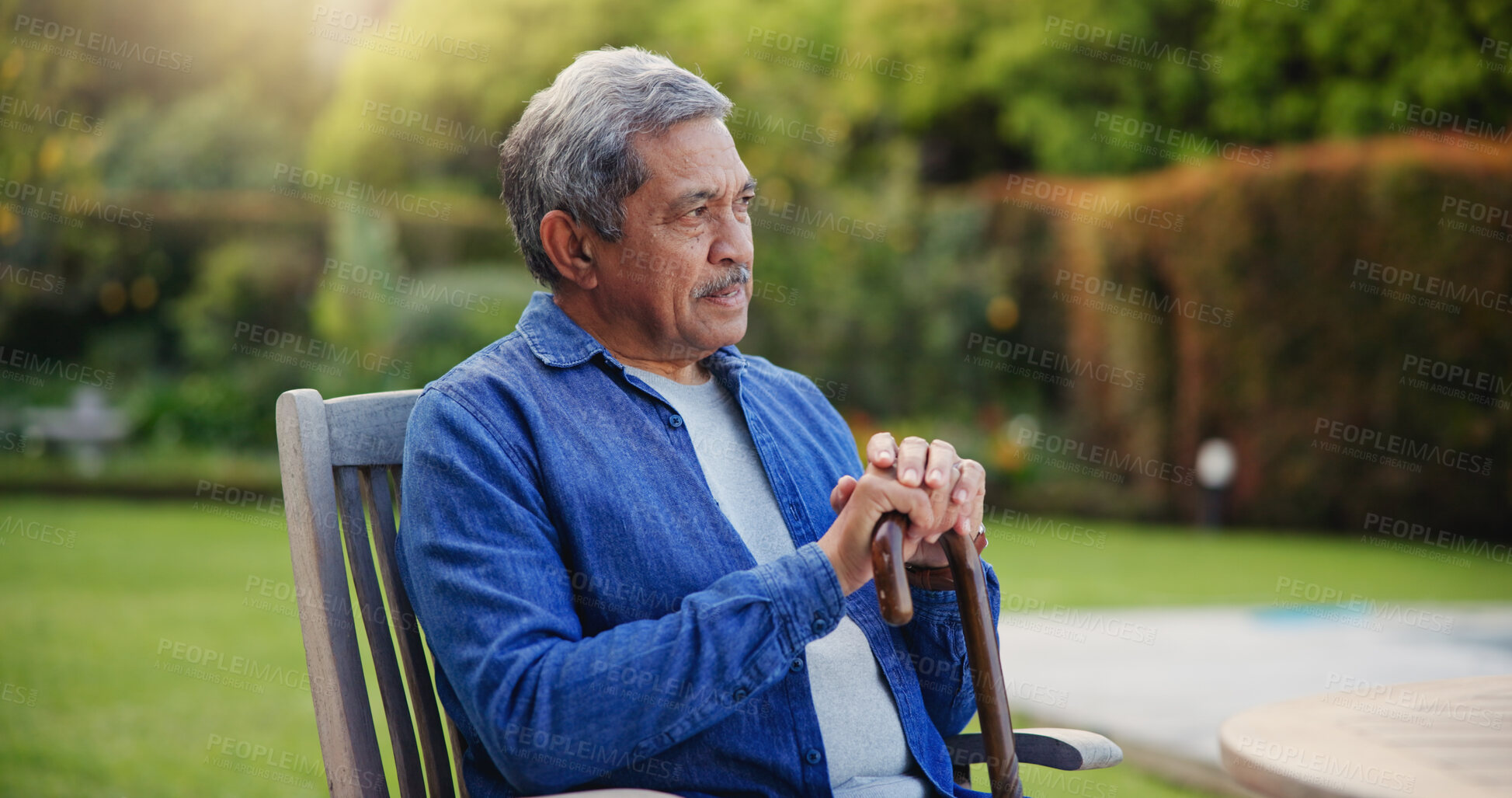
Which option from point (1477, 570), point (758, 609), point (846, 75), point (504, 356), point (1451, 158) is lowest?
point (1477, 570)

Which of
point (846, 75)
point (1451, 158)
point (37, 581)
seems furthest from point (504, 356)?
point (846, 75)

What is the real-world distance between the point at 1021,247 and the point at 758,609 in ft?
37.1

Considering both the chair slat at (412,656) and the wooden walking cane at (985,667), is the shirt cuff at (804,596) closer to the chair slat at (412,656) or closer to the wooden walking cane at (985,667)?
the wooden walking cane at (985,667)

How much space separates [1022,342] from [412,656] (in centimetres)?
1146

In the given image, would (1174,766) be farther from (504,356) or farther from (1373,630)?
(504,356)

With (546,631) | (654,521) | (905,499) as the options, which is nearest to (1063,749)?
(905,499)

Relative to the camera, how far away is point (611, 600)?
1.75 metres

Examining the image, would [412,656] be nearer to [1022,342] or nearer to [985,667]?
[985,667]

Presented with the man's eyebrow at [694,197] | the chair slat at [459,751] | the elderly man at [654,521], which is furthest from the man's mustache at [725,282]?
the chair slat at [459,751]

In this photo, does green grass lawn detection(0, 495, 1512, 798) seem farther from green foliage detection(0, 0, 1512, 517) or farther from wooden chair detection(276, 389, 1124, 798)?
green foliage detection(0, 0, 1512, 517)

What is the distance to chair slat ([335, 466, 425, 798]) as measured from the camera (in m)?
1.83

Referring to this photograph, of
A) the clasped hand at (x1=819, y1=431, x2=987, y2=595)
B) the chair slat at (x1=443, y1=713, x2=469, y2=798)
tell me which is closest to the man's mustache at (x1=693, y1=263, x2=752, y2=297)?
the clasped hand at (x1=819, y1=431, x2=987, y2=595)

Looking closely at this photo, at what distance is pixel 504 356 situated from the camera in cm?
188

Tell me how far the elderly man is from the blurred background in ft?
8.12
